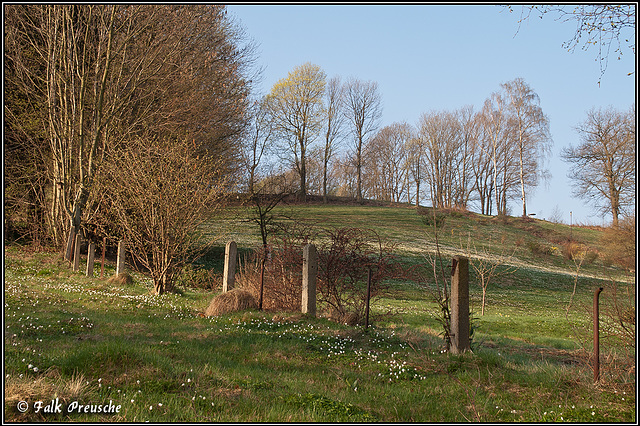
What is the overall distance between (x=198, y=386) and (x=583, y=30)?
27.3 feet

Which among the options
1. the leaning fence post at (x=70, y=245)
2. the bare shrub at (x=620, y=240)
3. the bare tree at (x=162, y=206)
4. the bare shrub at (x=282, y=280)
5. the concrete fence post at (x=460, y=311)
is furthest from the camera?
the bare shrub at (x=620, y=240)

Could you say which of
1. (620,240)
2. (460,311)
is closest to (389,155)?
(620,240)

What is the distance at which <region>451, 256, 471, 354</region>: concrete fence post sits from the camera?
6.89 m

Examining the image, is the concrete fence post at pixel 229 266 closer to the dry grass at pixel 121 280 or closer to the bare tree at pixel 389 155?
the dry grass at pixel 121 280

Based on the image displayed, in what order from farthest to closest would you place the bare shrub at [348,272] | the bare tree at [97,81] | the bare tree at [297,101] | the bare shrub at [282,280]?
the bare tree at [297,101], the bare tree at [97,81], the bare shrub at [282,280], the bare shrub at [348,272]

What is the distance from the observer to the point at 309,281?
9.88 meters

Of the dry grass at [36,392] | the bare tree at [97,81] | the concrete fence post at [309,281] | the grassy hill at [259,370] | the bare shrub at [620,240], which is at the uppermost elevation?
the bare tree at [97,81]

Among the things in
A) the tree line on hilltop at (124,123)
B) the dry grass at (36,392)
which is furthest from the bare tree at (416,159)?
the dry grass at (36,392)

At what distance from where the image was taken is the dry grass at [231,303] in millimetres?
10094

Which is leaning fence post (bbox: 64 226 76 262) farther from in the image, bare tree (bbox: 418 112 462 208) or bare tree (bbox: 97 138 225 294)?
bare tree (bbox: 418 112 462 208)

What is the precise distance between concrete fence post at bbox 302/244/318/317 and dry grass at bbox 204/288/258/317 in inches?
55.4

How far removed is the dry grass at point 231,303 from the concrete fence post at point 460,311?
508 cm

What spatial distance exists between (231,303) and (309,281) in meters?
1.87

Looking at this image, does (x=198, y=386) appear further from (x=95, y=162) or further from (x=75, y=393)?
(x=95, y=162)
